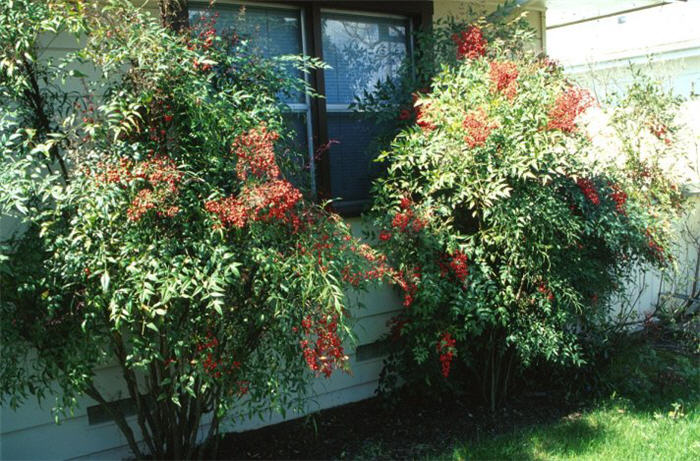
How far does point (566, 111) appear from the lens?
4.29 metres

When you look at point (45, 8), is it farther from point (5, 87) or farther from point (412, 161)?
point (412, 161)

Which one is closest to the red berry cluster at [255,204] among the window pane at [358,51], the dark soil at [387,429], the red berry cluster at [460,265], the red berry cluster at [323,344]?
the red berry cluster at [323,344]

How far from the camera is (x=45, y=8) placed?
3.31 metres

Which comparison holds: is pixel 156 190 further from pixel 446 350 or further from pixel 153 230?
pixel 446 350

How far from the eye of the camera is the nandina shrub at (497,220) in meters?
4.18

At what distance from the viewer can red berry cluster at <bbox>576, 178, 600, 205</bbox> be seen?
4594 millimetres

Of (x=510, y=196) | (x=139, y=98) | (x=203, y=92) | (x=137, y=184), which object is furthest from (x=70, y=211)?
(x=510, y=196)

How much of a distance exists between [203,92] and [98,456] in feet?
7.29

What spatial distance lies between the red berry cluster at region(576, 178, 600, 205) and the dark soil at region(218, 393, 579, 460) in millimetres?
1534

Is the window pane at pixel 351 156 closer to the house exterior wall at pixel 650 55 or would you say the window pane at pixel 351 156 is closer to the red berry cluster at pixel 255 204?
the red berry cluster at pixel 255 204

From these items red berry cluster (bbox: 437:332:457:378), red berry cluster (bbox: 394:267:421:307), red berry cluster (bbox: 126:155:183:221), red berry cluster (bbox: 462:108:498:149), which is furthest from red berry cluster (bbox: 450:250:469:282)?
red berry cluster (bbox: 126:155:183:221)

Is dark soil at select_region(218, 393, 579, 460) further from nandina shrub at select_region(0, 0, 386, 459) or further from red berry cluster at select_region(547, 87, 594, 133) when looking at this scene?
red berry cluster at select_region(547, 87, 594, 133)

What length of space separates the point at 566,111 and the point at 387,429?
2.32 metres

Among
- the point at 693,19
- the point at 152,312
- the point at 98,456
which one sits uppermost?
the point at 693,19
